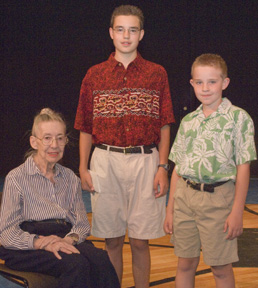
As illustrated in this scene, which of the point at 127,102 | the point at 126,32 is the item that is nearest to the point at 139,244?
the point at 127,102

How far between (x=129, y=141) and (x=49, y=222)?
2.05 ft

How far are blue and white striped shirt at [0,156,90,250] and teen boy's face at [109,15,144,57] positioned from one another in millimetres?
737

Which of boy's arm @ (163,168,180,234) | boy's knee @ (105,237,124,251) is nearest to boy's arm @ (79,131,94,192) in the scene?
boy's knee @ (105,237,124,251)

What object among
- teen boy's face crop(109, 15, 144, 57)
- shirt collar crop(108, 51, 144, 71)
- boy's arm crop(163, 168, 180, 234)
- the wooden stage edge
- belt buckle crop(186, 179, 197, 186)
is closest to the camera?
belt buckle crop(186, 179, 197, 186)

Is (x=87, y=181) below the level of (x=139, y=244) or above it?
above

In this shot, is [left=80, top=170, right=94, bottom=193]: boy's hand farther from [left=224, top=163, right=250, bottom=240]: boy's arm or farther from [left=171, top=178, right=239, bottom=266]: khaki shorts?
[left=224, top=163, right=250, bottom=240]: boy's arm

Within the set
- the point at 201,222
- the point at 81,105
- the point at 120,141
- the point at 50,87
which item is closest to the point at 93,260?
the point at 201,222

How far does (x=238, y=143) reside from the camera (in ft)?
7.32

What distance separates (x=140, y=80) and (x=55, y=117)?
0.52 metres

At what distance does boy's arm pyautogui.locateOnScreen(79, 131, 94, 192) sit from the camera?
106 inches

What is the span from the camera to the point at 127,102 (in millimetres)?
2670

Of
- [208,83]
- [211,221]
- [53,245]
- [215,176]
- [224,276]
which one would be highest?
[208,83]

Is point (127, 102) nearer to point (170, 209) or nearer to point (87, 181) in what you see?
point (87, 181)

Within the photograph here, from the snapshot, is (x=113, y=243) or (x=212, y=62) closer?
(x=212, y=62)
